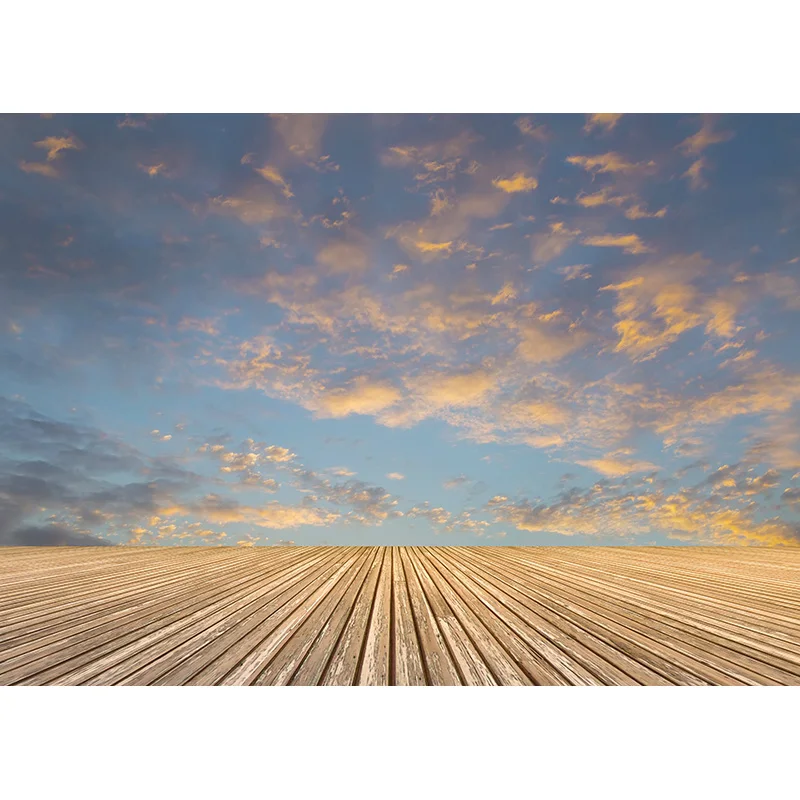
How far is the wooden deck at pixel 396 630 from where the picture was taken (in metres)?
1.89

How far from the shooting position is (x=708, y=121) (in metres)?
8.97

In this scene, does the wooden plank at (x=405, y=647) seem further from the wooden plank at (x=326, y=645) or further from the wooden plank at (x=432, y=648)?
the wooden plank at (x=326, y=645)

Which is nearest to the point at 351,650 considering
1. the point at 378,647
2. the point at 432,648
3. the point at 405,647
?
the point at 378,647

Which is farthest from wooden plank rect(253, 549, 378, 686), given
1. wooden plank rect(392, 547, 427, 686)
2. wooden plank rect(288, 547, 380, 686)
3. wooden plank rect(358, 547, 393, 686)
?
wooden plank rect(392, 547, 427, 686)

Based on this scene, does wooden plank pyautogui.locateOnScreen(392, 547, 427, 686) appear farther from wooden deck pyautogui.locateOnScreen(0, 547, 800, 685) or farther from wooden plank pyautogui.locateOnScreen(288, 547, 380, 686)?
wooden plank pyautogui.locateOnScreen(288, 547, 380, 686)

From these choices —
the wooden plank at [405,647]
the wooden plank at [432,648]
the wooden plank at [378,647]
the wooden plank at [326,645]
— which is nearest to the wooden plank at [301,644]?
the wooden plank at [326,645]

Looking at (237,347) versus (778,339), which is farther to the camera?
(237,347)

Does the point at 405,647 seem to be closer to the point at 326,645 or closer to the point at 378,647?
the point at 378,647

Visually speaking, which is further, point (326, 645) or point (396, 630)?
point (396, 630)

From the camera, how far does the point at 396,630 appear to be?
243 cm
